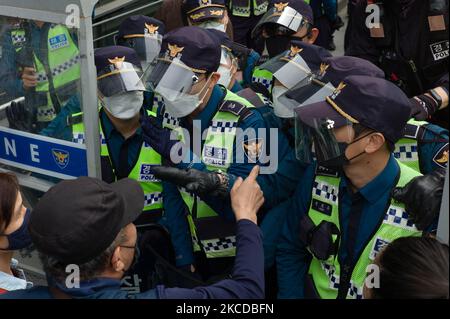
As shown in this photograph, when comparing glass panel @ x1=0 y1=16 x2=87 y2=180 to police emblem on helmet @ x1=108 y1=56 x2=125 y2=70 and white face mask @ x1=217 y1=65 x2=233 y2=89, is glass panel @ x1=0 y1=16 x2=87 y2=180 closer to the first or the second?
police emblem on helmet @ x1=108 y1=56 x2=125 y2=70

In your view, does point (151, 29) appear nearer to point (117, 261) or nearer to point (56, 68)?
point (56, 68)

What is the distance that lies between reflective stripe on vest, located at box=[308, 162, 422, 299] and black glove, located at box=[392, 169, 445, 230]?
5cm

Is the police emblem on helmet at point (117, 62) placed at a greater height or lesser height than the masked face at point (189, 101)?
greater

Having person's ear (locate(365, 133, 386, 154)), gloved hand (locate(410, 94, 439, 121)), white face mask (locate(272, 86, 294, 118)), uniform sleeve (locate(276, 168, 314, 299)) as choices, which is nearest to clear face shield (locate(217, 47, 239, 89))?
white face mask (locate(272, 86, 294, 118))

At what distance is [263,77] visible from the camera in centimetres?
394

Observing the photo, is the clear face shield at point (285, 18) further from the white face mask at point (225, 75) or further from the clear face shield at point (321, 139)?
the clear face shield at point (321, 139)

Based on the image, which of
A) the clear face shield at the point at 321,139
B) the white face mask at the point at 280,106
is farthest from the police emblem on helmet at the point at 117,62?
the clear face shield at the point at 321,139

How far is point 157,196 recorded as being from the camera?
118 inches

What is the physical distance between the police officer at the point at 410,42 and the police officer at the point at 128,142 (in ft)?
5.89

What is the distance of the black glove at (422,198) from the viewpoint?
205cm

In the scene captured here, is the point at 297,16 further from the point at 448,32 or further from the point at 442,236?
the point at 442,236

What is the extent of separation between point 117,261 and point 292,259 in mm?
959

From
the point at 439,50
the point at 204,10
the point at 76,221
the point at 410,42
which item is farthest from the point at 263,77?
the point at 76,221

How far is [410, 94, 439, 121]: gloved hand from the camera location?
302 cm
